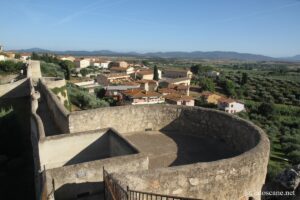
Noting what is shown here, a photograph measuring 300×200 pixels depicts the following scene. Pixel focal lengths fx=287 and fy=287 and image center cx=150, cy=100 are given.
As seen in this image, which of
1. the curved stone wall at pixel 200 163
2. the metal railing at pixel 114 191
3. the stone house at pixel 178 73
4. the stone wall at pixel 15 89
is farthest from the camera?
the stone house at pixel 178 73

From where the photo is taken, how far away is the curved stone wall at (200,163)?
589 cm

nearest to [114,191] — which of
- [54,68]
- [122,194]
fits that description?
[122,194]

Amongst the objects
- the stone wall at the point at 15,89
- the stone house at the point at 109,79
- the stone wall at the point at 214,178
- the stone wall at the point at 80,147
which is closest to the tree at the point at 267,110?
the stone house at the point at 109,79

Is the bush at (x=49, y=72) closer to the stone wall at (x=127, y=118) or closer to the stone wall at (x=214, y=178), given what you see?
the stone wall at (x=127, y=118)

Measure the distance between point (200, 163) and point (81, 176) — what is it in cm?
278

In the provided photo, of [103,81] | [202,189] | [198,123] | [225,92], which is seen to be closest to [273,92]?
[225,92]

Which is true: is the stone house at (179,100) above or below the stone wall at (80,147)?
below

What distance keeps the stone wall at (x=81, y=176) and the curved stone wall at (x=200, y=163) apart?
1.40m

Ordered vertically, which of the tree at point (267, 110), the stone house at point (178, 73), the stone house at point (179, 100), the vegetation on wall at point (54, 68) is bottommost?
the tree at point (267, 110)

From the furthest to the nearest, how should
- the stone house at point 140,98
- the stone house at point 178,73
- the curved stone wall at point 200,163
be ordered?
the stone house at point 178,73, the stone house at point 140,98, the curved stone wall at point 200,163

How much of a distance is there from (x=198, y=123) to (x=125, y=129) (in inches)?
113

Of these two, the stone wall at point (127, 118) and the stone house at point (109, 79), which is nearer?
the stone wall at point (127, 118)

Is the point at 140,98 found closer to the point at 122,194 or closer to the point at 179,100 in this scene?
the point at 179,100

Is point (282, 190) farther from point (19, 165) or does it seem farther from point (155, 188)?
point (19, 165)
